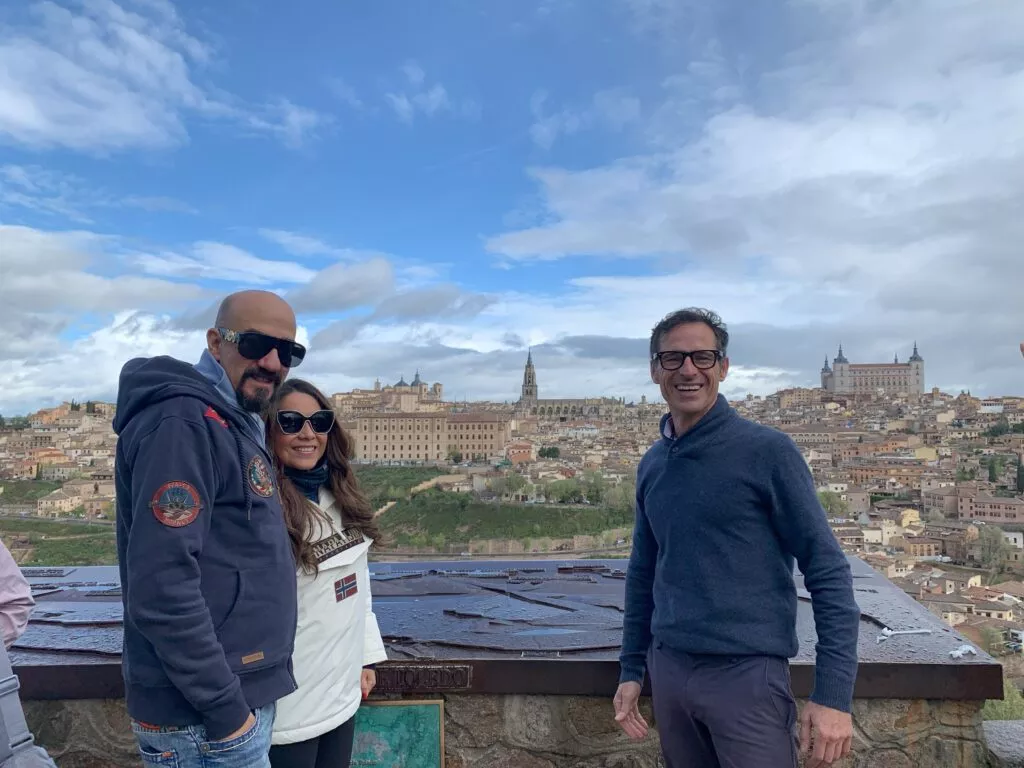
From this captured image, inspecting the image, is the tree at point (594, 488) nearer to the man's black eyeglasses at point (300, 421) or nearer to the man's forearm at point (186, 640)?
the man's black eyeglasses at point (300, 421)

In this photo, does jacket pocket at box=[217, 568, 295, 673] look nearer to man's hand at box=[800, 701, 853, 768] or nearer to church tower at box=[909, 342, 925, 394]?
man's hand at box=[800, 701, 853, 768]

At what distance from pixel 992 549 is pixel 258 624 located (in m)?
37.6

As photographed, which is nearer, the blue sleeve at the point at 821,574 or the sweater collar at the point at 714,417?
the blue sleeve at the point at 821,574

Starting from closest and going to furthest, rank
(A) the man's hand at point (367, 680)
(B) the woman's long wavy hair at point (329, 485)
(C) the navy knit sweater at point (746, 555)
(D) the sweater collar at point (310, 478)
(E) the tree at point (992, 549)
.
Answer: (C) the navy knit sweater at point (746, 555) → (B) the woman's long wavy hair at point (329, 485) → (D) the sweater collar at point (310, 478) → (A) the man's hand at point (367, 680) → (E) the tree at point (992, 549)

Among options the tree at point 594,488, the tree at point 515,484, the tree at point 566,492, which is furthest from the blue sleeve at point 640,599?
the tree at point 515,484

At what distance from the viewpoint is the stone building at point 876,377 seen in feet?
366

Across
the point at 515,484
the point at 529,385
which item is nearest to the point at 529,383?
the point at 529,385

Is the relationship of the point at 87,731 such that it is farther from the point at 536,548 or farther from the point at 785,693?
the point at 536,548

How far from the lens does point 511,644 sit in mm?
2678

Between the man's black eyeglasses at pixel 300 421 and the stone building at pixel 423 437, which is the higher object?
the man's black eyeglasses at pixel 300 421

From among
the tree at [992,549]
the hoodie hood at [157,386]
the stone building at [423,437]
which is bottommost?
the tree at [992,549]

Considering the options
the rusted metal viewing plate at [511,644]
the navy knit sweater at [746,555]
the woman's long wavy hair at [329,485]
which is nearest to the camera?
the navy knit sweater at [746,555]

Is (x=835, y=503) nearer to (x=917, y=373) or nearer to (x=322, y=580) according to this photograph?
(x=322, y=580)

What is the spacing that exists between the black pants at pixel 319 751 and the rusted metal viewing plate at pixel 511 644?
1.67 feet
